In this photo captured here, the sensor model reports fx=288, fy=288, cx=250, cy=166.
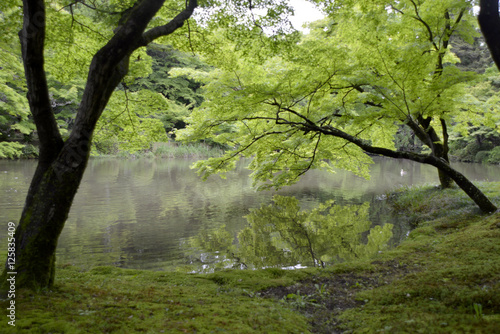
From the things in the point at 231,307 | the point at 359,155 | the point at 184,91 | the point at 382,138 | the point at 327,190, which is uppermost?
the point at 184,91

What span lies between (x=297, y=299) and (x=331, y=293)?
18.3 inches

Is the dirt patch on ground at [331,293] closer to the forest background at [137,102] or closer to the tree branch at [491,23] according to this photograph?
the tree branch at [491,23]

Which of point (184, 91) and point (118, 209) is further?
point (184, 91)

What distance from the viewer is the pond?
18.2 feet

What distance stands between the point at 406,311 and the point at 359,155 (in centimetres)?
668

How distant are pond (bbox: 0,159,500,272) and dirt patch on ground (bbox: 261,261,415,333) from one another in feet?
5.19

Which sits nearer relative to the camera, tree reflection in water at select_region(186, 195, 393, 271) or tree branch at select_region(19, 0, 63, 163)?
tree branch at select_region(19, 0, 63, 163)

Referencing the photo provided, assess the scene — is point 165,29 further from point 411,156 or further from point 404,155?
point 411,156

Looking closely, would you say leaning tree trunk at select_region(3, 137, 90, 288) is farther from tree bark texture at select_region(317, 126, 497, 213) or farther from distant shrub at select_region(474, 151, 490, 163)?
distant shrub at select_region(474, 151, 490, 163)

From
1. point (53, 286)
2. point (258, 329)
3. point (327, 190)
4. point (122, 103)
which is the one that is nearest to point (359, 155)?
point (327, 190)

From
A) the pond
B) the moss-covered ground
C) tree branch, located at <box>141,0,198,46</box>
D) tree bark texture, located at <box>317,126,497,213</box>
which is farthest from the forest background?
the moss-covered ground

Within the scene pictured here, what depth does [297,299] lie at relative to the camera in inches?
123

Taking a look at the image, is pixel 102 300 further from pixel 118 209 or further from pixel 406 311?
pixel 118 209

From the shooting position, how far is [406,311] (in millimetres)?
2352
